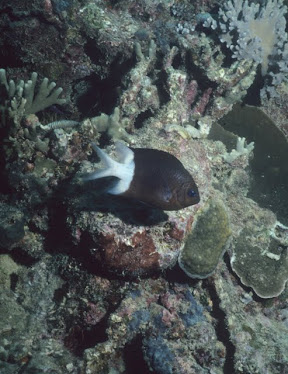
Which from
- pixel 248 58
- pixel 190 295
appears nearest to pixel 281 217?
pixel 190 295

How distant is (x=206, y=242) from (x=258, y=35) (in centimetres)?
466

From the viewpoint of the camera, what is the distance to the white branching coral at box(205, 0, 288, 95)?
19.6 feet

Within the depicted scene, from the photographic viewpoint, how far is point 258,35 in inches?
243

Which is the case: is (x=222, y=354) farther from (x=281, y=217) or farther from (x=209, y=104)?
(x=209, y=104)

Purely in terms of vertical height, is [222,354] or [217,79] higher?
[217,79]

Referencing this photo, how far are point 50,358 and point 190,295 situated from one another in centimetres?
197

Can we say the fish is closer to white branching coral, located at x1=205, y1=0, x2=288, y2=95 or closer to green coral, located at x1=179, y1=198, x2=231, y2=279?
green coral, located at x1=179, y1=198, x2=231, y2=279

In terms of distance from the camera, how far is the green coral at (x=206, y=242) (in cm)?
392

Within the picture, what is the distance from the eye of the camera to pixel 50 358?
3576mm

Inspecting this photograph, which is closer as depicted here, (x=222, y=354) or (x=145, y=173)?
(x=145, y=173)

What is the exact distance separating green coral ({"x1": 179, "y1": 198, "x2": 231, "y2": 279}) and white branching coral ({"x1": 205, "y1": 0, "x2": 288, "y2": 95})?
3.43 meters

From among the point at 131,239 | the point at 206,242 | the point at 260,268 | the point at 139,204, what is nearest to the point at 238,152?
the point at 260,268

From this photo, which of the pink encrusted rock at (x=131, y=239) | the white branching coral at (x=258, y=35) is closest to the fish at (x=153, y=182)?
the pink encrusted rock at (x=131, y=239)

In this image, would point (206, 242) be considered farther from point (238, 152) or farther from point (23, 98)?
point (23, 98)
